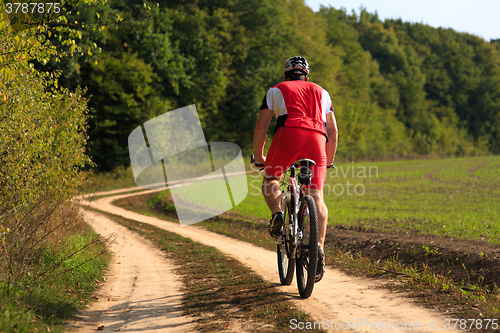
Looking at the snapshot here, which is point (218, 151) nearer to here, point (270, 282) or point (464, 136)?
point (270, 282)

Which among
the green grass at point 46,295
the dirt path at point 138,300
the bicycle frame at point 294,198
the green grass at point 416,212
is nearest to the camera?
the green grass at point 46,295

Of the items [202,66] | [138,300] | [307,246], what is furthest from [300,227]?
[202,66]

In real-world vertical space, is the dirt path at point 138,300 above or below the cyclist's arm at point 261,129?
below

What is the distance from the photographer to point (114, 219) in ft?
47.7

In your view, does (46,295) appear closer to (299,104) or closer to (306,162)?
(306,162)

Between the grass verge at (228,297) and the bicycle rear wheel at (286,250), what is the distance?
0.22 meters

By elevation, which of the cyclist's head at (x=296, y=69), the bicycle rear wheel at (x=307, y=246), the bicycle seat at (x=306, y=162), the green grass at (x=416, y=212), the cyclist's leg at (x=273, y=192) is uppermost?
the cyclist's head at (x=296, y=69)

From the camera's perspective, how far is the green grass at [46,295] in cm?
412

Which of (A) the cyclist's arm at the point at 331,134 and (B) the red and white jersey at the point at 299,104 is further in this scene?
(A) the cyclist's arm at the point at 331,134

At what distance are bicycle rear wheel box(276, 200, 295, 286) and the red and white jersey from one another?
102cm

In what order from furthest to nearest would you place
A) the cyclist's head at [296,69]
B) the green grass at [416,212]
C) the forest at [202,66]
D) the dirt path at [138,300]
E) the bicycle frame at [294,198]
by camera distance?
the forest at [202,66] < the green grass at [416,212] < the cyclist's head at [296,69] < the bicycle frame at [294,198] < the dirt path at [138,300]

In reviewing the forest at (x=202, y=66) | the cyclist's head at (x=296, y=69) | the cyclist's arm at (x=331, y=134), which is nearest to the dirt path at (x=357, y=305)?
the cyclist's arm at (x=331, y=134)

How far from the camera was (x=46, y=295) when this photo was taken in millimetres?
4957

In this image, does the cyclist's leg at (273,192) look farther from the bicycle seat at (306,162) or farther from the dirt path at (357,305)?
the dirt path at (357,305)
